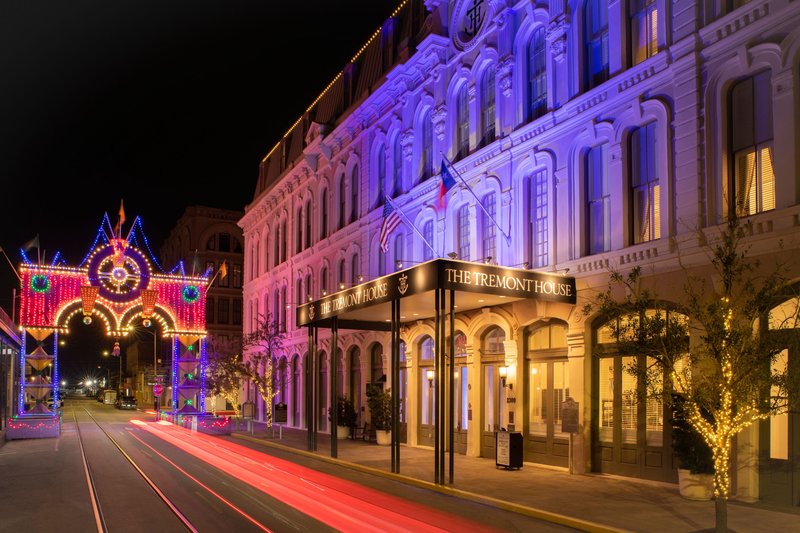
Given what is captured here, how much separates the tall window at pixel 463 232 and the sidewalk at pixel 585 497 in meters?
7.01

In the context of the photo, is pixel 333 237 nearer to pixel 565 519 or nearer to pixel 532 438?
pixel 532 438

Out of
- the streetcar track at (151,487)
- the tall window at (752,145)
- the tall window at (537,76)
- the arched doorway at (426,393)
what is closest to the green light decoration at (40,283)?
the streetcar track at (151,487)

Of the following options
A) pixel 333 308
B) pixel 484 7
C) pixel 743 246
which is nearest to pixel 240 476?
pixel 333 308

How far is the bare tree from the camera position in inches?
1825

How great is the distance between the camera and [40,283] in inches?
1678

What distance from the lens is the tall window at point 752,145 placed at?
15.9 meters

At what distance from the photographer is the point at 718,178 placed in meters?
16.8

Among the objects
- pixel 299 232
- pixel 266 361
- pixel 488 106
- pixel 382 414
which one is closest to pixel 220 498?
pixel 382 414

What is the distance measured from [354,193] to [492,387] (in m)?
15.3

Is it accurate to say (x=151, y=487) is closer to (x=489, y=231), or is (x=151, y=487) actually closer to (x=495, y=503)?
(x=495, y=503)

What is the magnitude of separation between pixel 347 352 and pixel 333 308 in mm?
11004

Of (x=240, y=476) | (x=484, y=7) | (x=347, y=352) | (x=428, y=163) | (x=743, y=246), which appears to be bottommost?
(x=240, y=476)

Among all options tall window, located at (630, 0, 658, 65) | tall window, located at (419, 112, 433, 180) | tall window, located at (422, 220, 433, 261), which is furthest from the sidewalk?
tall window, located at (419, 112, 433, 180)

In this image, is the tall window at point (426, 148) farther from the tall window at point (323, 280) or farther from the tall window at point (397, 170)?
the tall window at point (323, 280)
